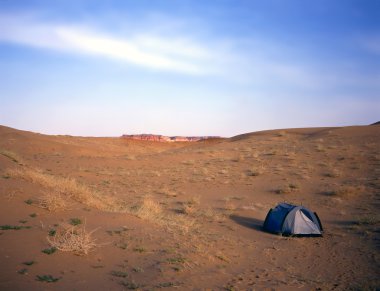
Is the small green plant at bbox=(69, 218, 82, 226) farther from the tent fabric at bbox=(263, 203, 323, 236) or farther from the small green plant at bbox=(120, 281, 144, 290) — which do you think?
the tent fabric at bbox=(263, 203, 323, 236)

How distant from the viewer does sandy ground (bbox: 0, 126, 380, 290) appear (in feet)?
23.7

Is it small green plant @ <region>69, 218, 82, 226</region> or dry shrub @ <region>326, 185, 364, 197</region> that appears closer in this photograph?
small green plant @ <region>69, 218, 82, 226</region>

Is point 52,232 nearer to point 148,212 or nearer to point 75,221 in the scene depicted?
point 75,221

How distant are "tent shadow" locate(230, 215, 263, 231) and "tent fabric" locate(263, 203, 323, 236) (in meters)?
0.99

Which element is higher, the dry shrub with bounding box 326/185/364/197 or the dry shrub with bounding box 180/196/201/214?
the dry shrub with bounding box 326/185/364/197

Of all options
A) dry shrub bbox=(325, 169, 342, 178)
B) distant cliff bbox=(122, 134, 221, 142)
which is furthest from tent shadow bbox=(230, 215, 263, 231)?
distant cliff bbox=(122, 134, 221, 142)

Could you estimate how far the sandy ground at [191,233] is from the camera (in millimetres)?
7215

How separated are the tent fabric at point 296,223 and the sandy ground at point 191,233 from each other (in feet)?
1.41

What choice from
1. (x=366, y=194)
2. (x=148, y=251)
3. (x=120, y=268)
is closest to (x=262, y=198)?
(x=366, y=194)

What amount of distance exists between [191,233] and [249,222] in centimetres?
431

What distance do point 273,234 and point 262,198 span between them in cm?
600

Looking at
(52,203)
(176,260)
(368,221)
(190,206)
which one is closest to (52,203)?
(52,203)

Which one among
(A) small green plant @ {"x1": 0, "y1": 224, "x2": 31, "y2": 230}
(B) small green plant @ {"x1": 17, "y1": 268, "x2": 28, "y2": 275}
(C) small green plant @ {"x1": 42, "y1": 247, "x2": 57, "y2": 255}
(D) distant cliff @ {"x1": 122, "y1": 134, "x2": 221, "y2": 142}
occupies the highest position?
(D) distant cliff @ {"x1": 122, "y1": 134, "x2": 221, "y2": 142}

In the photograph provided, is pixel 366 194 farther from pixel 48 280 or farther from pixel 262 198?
pixel 48 280
